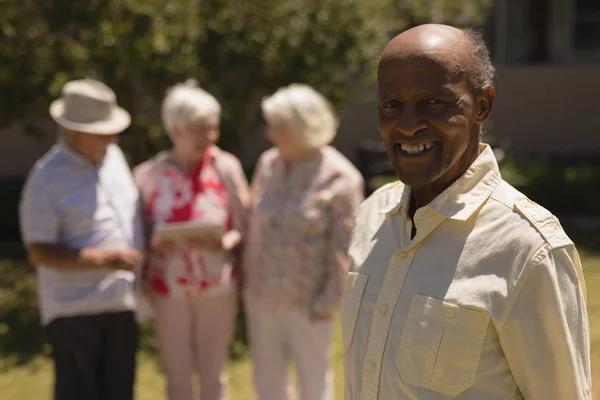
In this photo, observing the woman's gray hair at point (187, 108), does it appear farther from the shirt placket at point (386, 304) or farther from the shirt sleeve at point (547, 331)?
the shirt sleeve at point (547, 331)

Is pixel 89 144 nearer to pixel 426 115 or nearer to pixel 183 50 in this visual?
pixel 426 115

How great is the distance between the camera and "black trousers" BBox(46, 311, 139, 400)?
3854 millimetres

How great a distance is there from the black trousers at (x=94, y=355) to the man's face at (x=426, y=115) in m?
2.54

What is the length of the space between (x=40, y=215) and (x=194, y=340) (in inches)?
46.0

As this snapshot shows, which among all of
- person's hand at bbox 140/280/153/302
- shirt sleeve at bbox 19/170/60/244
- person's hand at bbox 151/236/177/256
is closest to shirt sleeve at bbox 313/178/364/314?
person's hand at bbox 151/236/177/256

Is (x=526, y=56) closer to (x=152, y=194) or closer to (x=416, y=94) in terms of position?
(x=152, y=194)

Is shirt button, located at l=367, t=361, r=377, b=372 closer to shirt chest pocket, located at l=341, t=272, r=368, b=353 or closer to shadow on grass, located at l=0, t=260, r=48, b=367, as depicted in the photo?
shirt chest pocket, located at l=341, t=272, r=368, b=353

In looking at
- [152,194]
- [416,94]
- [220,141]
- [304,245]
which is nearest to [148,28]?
[220,141]

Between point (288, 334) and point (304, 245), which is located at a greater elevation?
point (304, 245)

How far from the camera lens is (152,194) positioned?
14.0 feet

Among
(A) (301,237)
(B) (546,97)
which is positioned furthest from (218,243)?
(B) (546,97)

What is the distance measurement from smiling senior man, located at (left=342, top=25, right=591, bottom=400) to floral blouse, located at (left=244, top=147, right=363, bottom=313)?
82.0 inches

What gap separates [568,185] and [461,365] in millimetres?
9698

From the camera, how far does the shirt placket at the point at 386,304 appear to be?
1.86 meters
